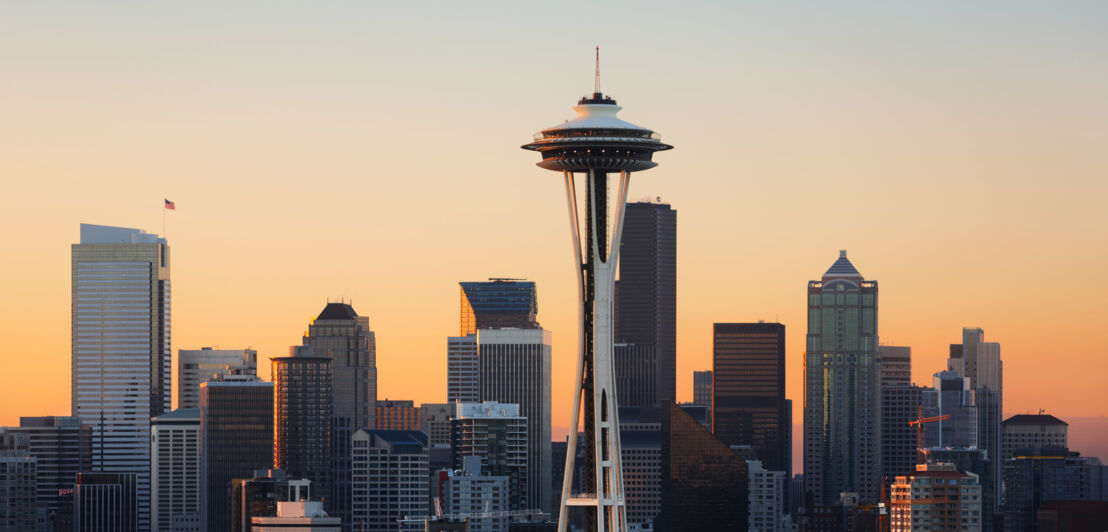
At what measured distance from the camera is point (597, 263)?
589ft

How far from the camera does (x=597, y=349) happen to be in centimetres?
17838

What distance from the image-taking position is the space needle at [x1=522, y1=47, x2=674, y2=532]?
178750mm

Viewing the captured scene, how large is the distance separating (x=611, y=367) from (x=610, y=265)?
8.88 meters

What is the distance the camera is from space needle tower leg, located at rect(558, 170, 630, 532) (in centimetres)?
17838

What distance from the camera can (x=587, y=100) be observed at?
188250mm

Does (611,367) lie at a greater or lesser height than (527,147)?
→ lesser

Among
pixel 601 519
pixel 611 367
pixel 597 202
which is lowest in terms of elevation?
pixel 601 519

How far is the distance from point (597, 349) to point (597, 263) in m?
7.51

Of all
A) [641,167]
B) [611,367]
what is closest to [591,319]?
[611,367]

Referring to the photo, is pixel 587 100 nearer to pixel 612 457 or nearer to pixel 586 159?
pixel 586 159

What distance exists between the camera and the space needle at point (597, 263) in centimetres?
17875

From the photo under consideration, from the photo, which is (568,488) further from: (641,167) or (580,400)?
(641,167)

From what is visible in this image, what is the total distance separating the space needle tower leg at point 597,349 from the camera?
17838cm

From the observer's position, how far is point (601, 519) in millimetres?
184625
